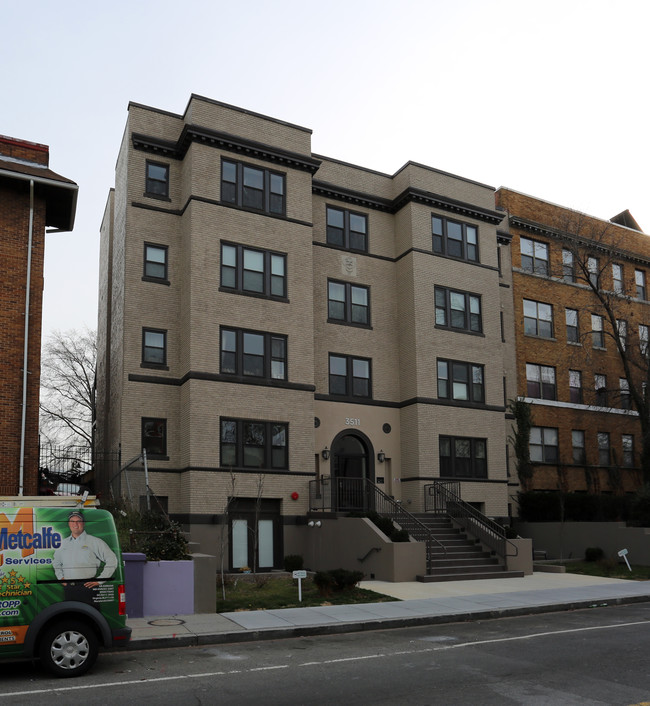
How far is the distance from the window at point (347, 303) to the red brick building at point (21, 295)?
32.6ft

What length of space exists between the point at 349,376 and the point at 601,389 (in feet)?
44.7

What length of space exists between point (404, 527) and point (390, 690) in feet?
50.9

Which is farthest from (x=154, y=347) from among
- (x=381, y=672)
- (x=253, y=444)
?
(x=381, y=672)

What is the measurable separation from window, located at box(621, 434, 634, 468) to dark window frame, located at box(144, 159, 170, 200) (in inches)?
966

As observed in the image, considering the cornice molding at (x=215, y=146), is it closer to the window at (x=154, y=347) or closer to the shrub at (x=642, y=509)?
the window at (x=154, y=347)

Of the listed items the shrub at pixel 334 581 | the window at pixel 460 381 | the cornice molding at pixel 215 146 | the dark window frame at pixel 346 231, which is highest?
the cornice molding at pixel 215 146

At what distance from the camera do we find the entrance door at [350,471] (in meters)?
25.6

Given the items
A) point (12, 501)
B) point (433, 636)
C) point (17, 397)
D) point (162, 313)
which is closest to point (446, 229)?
point (162, 313)

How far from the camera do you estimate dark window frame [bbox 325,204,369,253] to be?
94.5 ft

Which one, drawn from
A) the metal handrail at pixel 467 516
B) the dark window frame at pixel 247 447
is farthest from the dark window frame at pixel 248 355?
the metal handrail at pixel 467 516

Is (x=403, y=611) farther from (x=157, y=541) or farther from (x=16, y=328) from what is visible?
(x=16, y=328)

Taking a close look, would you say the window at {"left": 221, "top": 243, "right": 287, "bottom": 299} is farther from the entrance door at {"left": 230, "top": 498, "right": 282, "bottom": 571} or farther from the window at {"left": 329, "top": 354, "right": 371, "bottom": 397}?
the entrance door at {"left": 230, "top": 498, "right": 282, "bottom": 571}

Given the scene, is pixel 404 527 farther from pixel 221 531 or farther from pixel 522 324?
pixel 522 324

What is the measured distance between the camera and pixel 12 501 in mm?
10805
